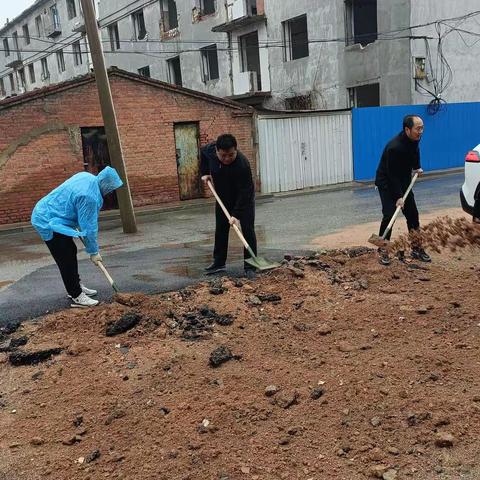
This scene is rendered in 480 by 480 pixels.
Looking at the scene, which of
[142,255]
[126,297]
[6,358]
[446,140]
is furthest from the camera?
[446,140]

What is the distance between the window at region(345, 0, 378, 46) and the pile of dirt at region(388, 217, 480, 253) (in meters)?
15.9

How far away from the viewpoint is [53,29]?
36344 millimetres

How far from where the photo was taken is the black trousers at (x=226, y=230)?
19.8ft

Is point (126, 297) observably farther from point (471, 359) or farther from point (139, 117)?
point (139, 117)

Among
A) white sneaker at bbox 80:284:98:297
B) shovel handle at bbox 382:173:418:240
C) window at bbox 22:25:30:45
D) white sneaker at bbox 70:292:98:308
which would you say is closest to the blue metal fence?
Result: shovel handle at bbox 382:173:418:240

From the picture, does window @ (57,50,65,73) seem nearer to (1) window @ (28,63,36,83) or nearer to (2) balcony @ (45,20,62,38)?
(2) balcony @ (45,20,62,38)

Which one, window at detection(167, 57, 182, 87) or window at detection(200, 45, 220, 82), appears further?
window at detection(167, 57, 182, 87)

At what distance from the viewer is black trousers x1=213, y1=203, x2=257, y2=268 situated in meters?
6.05

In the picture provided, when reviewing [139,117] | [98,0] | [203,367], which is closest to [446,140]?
[139,117]

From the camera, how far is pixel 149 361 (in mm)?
3729

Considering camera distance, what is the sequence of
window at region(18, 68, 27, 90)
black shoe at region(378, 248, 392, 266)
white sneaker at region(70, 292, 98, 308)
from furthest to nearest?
window at region(18, 68, 27, 90) < black shoe at region(378, 248, 392, 266) < white sneaker at region(70, 292, 98, 308)

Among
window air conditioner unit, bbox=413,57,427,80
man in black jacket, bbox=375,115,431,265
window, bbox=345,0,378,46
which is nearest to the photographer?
man in black jacket, bbox=375,115,431,265

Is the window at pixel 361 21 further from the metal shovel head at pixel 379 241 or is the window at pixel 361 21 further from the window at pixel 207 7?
the metal shovel head at pixel 379 241

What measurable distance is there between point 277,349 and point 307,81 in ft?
66.0
